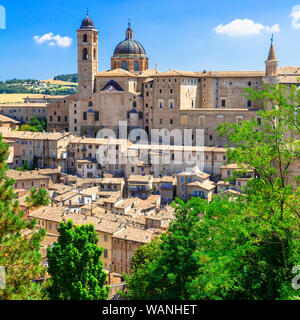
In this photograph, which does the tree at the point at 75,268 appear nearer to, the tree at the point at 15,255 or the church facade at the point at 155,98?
the tree at the point at 15,255

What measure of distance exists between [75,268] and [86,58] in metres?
39.7

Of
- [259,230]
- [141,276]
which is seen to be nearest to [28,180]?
[141,276]

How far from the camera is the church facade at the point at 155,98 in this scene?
150ft

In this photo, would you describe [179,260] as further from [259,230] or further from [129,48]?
[129,48]

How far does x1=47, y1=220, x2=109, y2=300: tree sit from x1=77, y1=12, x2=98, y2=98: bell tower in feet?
122

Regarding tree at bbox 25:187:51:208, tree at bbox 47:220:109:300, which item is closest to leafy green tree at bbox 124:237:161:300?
tree at bbox 47:220:109:300

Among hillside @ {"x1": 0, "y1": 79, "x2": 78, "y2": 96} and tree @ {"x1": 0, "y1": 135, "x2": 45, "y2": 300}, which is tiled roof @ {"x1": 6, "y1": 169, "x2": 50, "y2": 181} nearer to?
tree @ {"x1": 0, "y1": 135, "x2": 45, "y2": 300}

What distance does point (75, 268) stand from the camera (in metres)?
15.2

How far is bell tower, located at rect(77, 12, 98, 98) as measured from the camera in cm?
5109

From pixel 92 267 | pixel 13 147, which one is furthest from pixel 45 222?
pixel 13 147

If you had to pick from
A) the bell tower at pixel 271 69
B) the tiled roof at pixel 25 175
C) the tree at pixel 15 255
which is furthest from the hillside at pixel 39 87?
the tree at pixel 15 255
